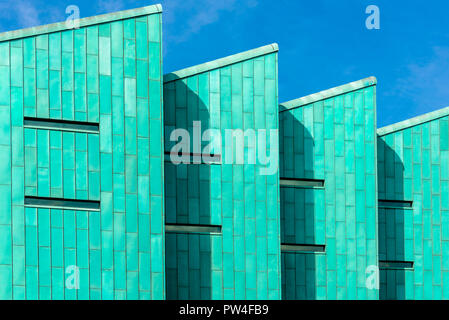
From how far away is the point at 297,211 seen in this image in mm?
51156

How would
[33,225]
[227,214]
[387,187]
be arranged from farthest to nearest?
[387,187]
[227,214]
[33,225]

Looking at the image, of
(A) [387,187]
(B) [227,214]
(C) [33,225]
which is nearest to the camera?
(C) [33,225]

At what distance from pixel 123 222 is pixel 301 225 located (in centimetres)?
1070

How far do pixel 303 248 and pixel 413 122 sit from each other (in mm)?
10832

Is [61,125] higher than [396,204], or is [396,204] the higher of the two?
[61,125]

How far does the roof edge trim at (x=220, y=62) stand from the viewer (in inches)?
1945

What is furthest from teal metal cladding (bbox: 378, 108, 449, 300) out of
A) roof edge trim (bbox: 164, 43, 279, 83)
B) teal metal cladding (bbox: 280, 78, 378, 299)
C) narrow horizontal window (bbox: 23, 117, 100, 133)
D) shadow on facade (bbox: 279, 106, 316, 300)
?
narrow horizontal window (bbox: 23, 117, 100, 133)

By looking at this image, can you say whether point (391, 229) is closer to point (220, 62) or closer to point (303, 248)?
point (303, 248)

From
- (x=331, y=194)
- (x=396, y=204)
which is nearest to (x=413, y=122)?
(x=396, y=204)

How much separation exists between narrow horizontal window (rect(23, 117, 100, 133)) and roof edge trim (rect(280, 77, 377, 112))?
1160 centimetres

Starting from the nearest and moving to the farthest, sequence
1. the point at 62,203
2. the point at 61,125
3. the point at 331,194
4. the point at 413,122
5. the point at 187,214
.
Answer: the point at 62,203 < the point at 61,125 < the point at 187,214 < the point at 331,194 < the point at 413,122
